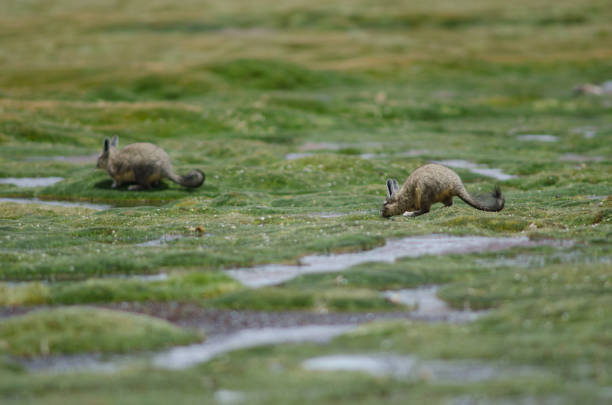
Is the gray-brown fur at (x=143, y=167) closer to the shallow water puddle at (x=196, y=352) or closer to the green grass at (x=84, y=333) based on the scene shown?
the green grass at (x=84, y=333)

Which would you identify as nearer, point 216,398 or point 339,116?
point 216,398

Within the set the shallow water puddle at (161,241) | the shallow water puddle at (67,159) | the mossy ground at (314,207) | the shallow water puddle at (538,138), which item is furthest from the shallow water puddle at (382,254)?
the shallow water puddle at (538,138)

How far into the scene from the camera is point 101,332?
1500 cm

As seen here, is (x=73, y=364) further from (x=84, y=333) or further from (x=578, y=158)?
(x=578, y=158)

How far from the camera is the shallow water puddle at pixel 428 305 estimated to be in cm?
1627

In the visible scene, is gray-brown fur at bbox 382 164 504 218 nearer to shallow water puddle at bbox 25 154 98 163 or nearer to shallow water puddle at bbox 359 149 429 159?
shallow water puddle at bbox 359 149 429 159

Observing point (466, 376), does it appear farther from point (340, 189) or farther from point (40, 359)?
point (340, 189)

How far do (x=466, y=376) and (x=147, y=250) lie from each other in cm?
1325

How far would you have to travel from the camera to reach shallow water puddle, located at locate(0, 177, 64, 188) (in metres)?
46.9

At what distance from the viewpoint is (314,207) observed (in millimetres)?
35844

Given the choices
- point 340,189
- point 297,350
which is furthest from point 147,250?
point 340,189

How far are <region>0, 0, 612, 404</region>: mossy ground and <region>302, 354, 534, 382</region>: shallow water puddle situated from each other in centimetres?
34

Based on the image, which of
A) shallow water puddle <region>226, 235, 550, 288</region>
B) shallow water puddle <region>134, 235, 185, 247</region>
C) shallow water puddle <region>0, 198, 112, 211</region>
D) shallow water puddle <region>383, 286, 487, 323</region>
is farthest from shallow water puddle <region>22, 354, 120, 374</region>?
shallow water puddle <region>0, 198, 112, 211</region>

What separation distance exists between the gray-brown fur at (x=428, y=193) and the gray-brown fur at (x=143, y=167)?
48.8 ft
